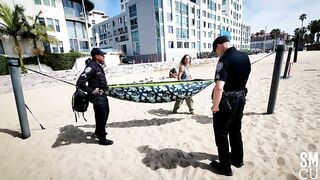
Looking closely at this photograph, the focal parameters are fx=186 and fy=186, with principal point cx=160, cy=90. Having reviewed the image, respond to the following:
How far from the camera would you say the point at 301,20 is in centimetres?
8625

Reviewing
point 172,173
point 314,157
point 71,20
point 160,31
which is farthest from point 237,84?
point 160,31

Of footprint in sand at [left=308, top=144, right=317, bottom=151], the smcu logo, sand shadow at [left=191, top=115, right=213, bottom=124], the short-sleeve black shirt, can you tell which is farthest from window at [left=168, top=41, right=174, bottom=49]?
the short-sleeve black shirt

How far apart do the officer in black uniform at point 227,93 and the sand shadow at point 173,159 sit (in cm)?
40

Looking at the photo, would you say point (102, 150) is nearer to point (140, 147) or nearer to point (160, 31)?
point (140, 147)

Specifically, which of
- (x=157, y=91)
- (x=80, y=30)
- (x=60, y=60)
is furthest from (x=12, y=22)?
(x=157, y=91)

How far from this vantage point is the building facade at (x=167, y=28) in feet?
123

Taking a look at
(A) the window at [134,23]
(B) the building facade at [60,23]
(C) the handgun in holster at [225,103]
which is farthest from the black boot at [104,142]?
(A) the window at [134,23]

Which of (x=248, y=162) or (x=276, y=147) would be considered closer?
(x=248, y=162)

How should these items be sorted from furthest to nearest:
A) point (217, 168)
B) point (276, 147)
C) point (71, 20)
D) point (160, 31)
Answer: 1. point (160, 31)
2. point (71, 20)
3. point (276, 147)
4. point (217, 168)

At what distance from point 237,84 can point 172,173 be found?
176cm

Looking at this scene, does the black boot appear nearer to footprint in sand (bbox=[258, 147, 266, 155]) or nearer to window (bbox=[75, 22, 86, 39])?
footprint in sand (bbox=[258, 147, 266, 155])

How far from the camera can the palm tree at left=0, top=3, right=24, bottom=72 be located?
17672mm

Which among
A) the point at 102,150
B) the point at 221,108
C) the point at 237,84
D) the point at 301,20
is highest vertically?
the point at 301,20

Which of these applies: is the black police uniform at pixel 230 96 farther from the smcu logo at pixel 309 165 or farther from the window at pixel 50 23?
the window at pixel 50 23
